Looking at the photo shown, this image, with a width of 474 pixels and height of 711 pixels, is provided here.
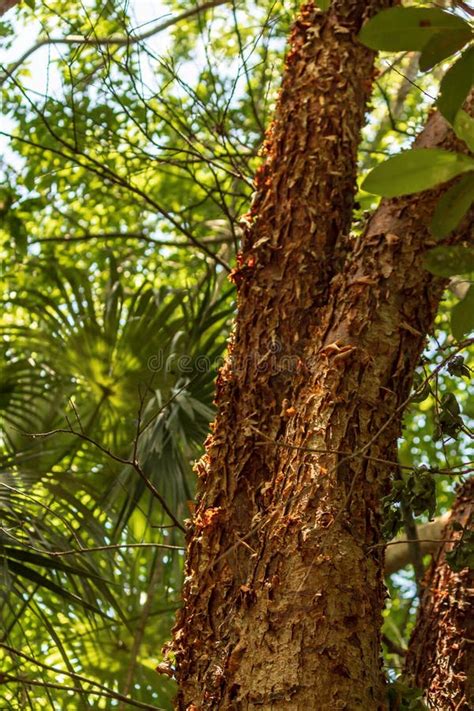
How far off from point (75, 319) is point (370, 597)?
103 inches

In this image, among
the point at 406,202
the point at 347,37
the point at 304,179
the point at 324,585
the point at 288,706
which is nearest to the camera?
the point at 288,706

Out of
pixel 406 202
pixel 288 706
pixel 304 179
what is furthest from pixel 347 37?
pixel 288 706

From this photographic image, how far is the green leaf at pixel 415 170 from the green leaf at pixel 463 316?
146mm

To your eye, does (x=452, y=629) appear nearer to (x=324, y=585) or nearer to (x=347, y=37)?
(x=324, y=585)

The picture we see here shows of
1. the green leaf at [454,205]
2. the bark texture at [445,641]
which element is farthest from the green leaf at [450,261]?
the bark texture at [445,641]

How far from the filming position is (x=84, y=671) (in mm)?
3916

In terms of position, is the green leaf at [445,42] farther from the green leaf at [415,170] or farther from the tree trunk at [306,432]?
the tree trunk at [306,432]

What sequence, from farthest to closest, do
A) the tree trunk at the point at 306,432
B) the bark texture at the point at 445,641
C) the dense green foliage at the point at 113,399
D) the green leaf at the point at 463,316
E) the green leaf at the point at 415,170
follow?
the dense green foliage at the point at 113,399 < the bark texture at the point at 445,641 < the tree trunk at the point at 306,432 < the green leaf at the point at 463,316 < the green leaf at the point at 415,170

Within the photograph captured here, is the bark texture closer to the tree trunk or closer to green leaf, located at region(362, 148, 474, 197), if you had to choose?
the tree trunk

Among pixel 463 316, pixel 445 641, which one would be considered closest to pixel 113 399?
pixel 445 641

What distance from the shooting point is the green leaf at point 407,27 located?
2.70 feet

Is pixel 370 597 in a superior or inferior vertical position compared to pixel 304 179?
inferior

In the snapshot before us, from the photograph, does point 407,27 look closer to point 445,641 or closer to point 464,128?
point 464,128

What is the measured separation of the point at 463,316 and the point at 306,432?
79 cm
